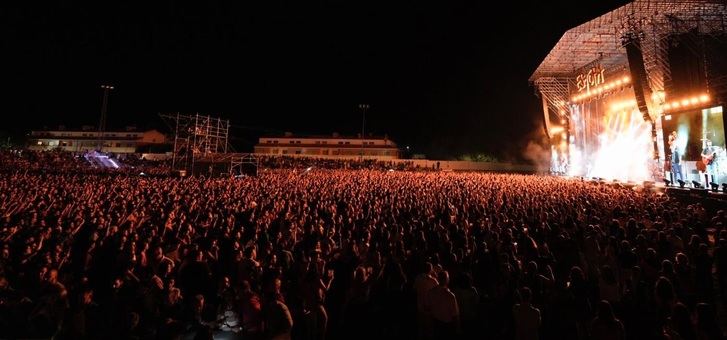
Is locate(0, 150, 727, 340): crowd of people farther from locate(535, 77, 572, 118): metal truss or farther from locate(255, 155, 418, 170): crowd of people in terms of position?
locate(535, 77, 572, 118): metal truss

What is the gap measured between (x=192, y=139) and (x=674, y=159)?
94.5 ft

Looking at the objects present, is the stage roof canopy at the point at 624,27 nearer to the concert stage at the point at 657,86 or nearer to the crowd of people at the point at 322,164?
the concert stage at the point at 657,86

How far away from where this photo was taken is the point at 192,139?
912 inches

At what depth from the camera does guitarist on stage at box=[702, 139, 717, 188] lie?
16.6m

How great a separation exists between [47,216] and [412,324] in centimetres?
942

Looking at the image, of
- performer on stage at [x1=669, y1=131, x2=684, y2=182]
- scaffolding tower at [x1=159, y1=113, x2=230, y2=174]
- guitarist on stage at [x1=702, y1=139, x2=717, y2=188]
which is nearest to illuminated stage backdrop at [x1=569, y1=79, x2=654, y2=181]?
performer on stage at [x1=669, y1=131, x2=684, y2=182]

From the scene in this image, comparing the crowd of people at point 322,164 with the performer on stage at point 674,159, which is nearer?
the performer on stage at point 674,159

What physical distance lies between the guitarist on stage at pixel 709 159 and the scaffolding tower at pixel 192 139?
26.7m

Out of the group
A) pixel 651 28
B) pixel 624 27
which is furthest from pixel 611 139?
pixel 651 28

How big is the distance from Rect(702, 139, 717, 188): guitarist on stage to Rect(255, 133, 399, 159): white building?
3742 cm

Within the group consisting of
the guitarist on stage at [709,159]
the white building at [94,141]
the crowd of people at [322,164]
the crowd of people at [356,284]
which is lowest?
the crowd of people at [356,284]

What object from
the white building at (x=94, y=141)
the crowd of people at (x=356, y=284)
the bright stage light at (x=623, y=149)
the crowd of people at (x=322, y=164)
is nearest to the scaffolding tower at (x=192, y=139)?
the crowd of people at (x=322, y=164)

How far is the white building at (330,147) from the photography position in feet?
174

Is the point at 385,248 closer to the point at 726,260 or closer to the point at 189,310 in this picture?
the point at 189,310
